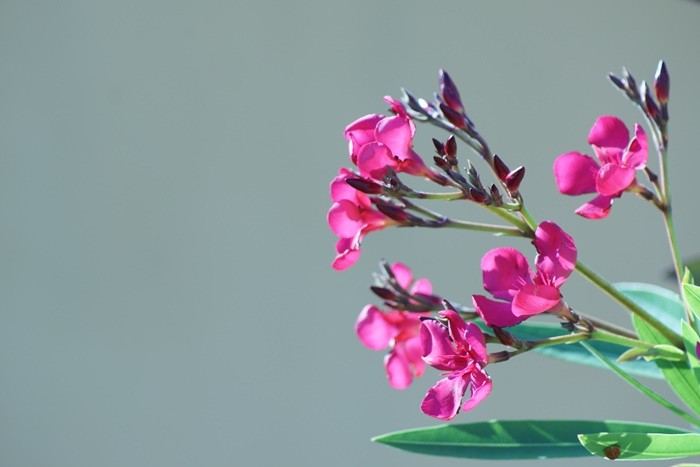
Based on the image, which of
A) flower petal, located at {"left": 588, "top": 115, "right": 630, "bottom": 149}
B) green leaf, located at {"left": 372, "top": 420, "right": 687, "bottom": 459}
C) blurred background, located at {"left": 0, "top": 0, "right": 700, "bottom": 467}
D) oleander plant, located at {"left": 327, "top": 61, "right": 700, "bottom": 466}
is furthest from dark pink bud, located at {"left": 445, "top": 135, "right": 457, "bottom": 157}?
blurred background, located at {"left": 0, "top": 0, "right": 700, "bottom": 467}

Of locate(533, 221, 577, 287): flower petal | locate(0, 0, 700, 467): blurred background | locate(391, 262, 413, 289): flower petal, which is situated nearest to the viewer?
locate(533, 221, 577, 287): flower petal

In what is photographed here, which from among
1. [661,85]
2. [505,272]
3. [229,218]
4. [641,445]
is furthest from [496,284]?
[229,218]

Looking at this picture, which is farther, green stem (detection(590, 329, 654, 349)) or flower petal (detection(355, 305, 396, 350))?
flower petal (detection(355, 305, 396, 350))

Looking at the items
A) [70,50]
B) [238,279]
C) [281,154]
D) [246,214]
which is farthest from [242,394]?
[70,50]

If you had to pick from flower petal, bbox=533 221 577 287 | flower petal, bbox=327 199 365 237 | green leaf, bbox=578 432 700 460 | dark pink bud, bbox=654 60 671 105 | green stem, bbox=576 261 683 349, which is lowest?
green leaf, bbox=578 432 700 460

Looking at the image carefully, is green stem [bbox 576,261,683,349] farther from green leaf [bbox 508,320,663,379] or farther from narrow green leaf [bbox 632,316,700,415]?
green leaf [bbox 508,320,663,379]

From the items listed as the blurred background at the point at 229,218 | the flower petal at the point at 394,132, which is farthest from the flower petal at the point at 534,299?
the blurred background at the point at 229,218

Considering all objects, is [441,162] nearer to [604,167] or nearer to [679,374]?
[604,167]

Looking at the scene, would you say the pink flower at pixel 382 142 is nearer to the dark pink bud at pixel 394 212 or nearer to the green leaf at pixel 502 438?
the dark pink bud at pixel 394 212

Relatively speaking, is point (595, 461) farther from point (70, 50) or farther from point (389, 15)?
point (70, 50)

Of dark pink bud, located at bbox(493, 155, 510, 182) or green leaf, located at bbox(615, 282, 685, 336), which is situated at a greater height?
dark pink bud, located at bbox(493, 155, 510, 182)
